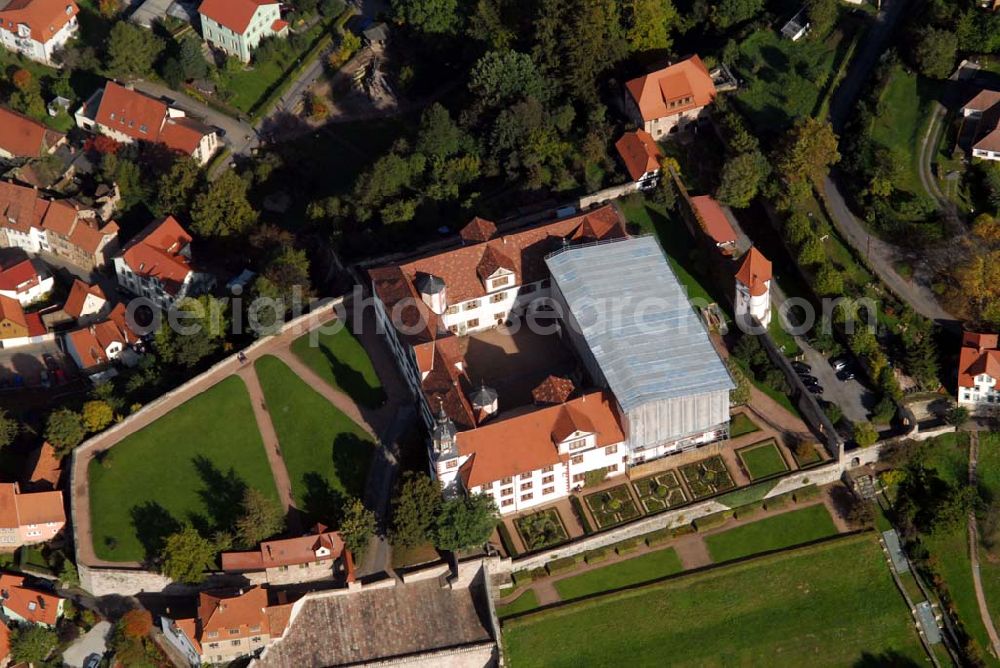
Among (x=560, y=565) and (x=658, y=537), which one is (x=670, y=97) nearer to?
(x=658, y=537)

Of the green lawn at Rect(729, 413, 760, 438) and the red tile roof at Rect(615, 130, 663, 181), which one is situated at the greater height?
the red tile roof at Rect(615, 130, 663, 181)

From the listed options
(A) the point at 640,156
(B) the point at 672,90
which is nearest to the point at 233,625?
(A) the point at 640,156

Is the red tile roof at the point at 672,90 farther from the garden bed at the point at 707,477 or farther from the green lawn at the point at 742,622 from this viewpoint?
the green lawn at the point at 742,622

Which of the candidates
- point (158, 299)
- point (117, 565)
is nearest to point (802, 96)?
point (158, 299)

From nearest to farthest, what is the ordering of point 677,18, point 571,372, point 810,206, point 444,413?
1. point 444,413
2. point 571,372
3. point 810,206
4. point 677,18

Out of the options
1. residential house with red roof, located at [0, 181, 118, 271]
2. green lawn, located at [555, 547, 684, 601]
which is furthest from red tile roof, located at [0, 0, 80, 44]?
green lawn, located at [555, 547, 684, 601]

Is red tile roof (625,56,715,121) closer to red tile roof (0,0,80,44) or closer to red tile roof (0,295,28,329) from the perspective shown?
red tile roof (0,295,28,329)

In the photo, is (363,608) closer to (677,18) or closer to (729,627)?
(729,627)
